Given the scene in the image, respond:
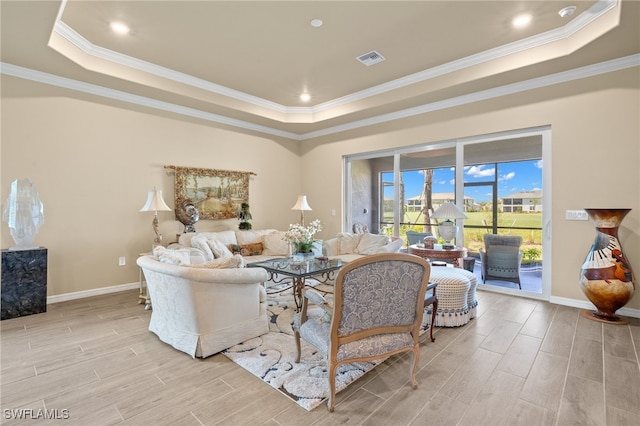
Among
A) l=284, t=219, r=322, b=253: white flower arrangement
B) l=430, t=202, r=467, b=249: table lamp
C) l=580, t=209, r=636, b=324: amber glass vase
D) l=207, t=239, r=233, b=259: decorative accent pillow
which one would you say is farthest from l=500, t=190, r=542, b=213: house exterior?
l=207, t=239, r=233, b=259: decorative accent pillow

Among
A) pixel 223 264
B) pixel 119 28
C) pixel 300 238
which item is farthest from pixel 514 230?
pixel 119 28

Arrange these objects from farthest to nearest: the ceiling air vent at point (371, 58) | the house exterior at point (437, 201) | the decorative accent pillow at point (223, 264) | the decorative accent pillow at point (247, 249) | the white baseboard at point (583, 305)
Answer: the decorative accent pillow at point (247, 249) → the house exterior at point (437, 201) → the ceiling air vent at point (371, 58) → the white baseboard at point (583, 305) → the decorative accent pillow at point (223, 264)

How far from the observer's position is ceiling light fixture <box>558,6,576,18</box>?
3.08 meters

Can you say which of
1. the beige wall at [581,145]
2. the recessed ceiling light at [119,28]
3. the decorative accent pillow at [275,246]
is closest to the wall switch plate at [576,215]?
the beige wall at [581,145]

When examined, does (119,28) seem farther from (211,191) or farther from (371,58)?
(371,58)

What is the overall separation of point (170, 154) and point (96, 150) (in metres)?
1.03

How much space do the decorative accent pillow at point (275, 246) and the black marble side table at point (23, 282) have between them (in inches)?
118

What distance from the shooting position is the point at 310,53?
13.1 feet

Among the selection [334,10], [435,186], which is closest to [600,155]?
[435,186]

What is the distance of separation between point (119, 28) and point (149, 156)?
200cm

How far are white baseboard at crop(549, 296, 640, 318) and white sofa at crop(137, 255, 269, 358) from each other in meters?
3.95

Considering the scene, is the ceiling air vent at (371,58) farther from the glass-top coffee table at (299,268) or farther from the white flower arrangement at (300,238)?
the glass-top coffee table at (299,268)

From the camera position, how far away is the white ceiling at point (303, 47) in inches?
121

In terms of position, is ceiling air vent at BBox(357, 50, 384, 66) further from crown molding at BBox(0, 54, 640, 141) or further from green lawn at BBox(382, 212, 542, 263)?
green lawn at BBox(382, 212, 542, 263)
